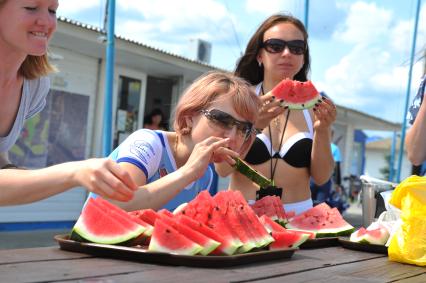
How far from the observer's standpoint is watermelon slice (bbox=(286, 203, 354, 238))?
9.79 ft

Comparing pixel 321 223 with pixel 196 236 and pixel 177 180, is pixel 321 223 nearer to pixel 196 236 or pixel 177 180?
pixel 177 180

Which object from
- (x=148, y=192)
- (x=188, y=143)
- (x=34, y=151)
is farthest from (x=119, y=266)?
(x=34, y=151)

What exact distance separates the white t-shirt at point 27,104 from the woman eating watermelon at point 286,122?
3.63 feet

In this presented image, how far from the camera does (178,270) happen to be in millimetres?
1771

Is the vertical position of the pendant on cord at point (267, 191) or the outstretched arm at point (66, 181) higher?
the outstretched arm at point (66, 181)

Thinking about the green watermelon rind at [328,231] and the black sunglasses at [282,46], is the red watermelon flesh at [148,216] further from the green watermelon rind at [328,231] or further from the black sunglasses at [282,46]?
the black sunglasses at [282,46]

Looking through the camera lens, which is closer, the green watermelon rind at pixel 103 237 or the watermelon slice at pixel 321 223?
the green watermelon rind at pixel 103 237

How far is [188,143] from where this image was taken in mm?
3012

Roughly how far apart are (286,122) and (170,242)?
204 centimetres

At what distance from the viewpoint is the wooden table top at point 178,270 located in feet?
5.24

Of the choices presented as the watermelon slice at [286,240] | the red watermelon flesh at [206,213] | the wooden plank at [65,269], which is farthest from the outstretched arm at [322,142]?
the wooden plank at [65,269]

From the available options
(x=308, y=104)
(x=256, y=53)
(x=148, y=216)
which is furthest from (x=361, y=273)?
(x=256, y=53)

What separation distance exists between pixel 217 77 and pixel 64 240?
4.47 ft

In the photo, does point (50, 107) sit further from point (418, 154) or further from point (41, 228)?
point (418, 154)
